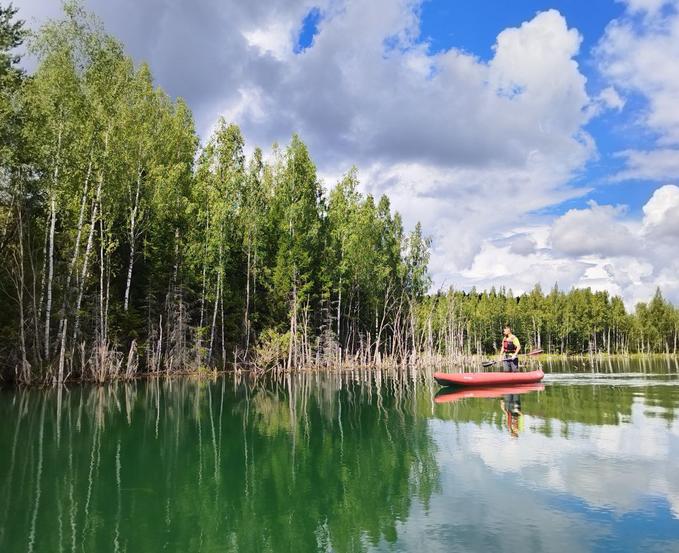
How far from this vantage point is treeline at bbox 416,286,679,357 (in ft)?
260

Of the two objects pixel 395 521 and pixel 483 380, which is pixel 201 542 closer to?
pixel 395 521

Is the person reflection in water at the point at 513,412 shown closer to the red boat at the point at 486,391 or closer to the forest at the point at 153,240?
the red boat at the point at 486,391

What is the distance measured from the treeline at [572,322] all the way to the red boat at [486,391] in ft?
152

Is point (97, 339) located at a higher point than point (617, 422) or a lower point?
higher

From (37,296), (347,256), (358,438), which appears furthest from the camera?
(347,256)

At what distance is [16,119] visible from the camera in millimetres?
21453

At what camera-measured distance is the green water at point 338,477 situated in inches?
274

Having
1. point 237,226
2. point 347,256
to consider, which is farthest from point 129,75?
point 347,256

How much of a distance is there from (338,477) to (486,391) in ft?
50.6

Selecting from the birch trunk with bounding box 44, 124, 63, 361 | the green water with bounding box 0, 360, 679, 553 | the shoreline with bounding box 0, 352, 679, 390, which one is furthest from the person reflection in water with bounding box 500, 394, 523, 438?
the birch trunk with bounding box 44, 124, 63, 361

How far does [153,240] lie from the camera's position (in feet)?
102

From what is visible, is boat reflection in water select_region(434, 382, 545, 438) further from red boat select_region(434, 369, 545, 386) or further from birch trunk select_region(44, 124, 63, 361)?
birch trunk select_region(44, 124, 63, 361)

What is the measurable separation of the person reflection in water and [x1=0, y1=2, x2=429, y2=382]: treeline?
16166mm

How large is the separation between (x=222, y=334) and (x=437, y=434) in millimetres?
21974
